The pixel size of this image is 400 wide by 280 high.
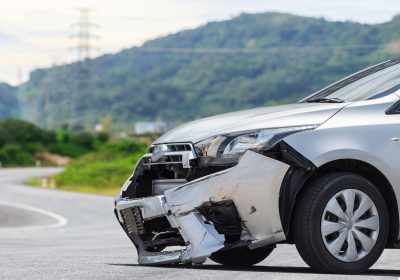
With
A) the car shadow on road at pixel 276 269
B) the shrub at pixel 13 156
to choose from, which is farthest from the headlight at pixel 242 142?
the shrub at pixel 13 156

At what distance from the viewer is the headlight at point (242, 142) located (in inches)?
341

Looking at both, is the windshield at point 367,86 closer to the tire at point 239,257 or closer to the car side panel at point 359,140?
the car side panel at point 359,140

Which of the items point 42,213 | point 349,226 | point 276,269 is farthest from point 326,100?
point 42,213

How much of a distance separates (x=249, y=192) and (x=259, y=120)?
1.88ft

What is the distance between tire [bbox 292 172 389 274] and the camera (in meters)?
8.62

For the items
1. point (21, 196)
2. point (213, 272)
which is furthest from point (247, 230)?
point (21, 196)

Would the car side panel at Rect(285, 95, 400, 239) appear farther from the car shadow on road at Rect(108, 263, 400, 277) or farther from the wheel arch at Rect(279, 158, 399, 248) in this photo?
the car shadow on road at Rect(108, 263, 400, 277)

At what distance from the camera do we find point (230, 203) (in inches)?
345

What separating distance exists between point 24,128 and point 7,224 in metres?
107

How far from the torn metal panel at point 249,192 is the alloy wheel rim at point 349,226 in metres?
0.38

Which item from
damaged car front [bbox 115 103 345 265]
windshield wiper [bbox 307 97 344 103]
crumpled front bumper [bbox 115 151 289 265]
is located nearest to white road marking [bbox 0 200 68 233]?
windshield wiper [bbox 307 97 344 103]

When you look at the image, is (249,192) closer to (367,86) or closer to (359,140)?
(359,140)

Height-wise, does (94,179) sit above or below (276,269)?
below

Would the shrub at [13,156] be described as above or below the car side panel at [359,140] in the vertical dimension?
below
